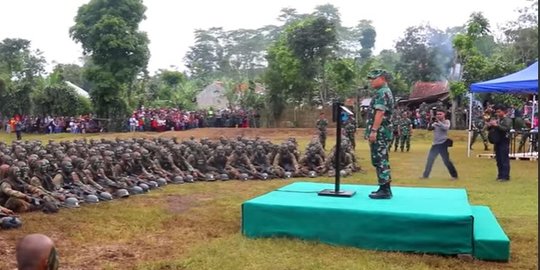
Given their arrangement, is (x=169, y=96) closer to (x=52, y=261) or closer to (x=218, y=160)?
(x=218, y=160)

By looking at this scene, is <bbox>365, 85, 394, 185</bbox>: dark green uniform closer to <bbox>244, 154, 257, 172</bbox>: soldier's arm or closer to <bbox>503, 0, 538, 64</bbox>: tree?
<bbox>244, 154, 257, 172</bbox>: soldier's arm

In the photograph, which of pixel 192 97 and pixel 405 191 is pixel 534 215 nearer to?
pixel 405 191

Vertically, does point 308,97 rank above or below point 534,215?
above

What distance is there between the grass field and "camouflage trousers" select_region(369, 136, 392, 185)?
44.0 inches

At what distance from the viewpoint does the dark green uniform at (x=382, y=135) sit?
6.33m

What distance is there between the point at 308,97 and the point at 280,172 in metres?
20.3

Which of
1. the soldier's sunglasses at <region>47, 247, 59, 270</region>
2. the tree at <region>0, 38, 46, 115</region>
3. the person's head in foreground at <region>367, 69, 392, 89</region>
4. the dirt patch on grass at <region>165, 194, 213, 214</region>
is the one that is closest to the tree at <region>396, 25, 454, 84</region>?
the tree at <region>0, 38, 46, 115</region>

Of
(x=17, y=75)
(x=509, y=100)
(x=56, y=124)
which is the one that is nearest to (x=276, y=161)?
(x=509, y=100)

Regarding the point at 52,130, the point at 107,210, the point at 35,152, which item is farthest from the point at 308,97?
the point at 107,210

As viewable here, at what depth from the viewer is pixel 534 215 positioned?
24.2ft

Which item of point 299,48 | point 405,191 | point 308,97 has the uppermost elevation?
point 299,48

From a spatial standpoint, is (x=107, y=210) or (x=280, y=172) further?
(x=280, y=172)

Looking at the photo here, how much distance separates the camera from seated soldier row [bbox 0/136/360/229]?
26.4 feet

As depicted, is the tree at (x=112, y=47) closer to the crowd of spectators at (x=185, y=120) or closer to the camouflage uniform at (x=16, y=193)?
the crowd of spectators at (x=185, y=120)
